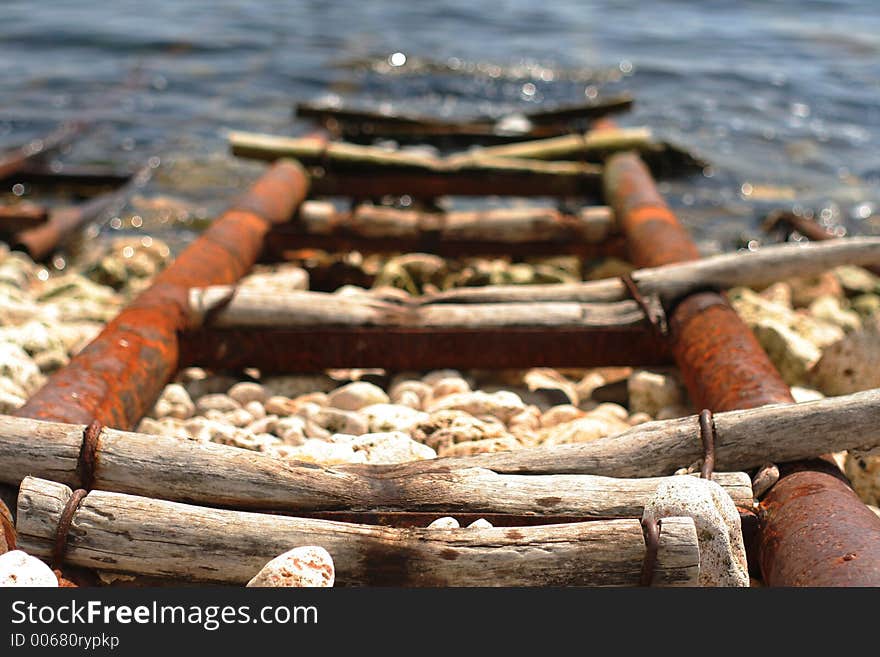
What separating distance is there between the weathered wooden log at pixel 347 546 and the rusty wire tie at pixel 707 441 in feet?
1.50

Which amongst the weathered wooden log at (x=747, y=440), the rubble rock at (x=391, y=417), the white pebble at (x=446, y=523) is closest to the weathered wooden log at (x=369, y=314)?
the rubble rock at (x=391, y=417)

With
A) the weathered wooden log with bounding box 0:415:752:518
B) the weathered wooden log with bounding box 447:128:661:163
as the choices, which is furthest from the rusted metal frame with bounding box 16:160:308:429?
the weathered wooden log with bounding box 447:128:661:163

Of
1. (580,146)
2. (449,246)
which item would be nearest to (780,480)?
(449,246)

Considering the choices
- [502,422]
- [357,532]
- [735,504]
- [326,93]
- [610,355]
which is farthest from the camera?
[326,93]

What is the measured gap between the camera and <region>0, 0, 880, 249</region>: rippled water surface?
10.1 metres

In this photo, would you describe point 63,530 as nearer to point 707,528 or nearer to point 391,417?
point 391,417

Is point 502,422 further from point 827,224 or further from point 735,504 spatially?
point 827,224

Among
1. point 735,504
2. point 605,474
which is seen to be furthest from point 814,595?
point 605,474

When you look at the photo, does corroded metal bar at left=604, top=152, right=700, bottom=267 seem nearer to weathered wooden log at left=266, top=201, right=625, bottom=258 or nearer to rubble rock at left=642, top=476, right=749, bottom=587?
weathered wooden log at left=266, top=201, right=625, bottom=258

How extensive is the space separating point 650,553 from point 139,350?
7.12 feet

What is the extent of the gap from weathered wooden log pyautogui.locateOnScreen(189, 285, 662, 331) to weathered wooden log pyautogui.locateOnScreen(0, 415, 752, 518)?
4.68ft

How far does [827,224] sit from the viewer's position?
28.9 ft

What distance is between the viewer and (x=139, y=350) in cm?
376

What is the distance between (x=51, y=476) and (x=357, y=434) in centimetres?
122
